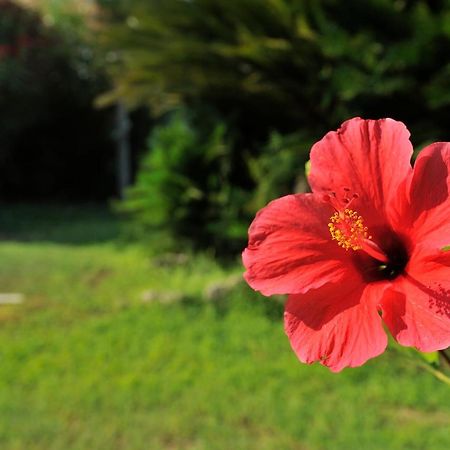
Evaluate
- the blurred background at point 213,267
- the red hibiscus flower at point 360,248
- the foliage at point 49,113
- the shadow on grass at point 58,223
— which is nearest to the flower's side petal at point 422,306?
the red hibiscus flower at point 360,248

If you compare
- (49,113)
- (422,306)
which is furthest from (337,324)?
(49,113)

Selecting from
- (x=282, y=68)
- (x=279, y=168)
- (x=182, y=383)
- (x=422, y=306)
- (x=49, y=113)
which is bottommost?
(x=182, y=383)

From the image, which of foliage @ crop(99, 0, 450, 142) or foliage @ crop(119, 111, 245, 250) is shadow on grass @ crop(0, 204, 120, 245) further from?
foliage @ crop(99, 0, 450, 142)

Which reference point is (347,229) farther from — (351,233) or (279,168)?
(279,168)

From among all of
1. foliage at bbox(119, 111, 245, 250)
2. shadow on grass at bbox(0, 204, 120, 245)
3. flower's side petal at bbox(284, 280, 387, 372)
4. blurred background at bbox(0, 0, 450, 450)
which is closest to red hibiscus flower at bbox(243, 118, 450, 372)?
flower's side petal at bbox(284, 280, 387, 372)

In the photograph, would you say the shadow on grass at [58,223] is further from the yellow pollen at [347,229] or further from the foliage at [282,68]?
the yellow pollen at [347,229]

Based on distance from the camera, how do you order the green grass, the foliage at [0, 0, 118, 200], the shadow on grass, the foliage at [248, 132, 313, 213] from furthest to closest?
the foliage at [0, 0, 118, 200] → the shadow on grass → the foliage at [248, 132, 313, 213] → the green grass
